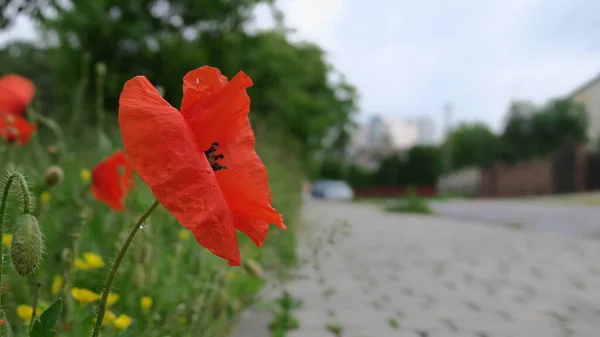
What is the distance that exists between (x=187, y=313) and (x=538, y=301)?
2.31m

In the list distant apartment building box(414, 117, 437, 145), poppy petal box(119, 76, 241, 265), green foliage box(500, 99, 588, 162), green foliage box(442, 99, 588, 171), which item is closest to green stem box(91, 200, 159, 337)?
poppy petal box(119, 76, 241, 265)

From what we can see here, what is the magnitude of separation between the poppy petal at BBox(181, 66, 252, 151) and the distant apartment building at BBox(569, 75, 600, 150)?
3458cm

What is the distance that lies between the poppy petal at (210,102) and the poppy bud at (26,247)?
10.1 inches

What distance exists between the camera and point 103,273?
→ 194 cm

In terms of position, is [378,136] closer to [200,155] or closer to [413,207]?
[413,207]

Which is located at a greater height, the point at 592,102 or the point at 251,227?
the point at 592,102

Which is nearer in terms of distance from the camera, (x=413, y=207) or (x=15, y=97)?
(x=15, y=97)

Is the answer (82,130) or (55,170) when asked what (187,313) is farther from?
(82,130)

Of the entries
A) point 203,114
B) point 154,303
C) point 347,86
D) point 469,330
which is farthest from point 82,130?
point 347,86

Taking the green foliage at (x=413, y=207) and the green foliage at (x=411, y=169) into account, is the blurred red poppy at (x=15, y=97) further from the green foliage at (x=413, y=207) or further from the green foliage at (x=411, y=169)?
the green foliage at (x=411, y=169)

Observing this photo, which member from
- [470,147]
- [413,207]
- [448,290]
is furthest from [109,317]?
[470,147]

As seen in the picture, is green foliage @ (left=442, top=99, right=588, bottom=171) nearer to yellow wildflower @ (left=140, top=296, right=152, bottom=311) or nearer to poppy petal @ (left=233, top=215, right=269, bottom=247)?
yellow wildflower @ (left=140, top=296, right=152, bottom=311)

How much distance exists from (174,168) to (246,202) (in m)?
0.14

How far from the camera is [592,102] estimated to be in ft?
113
